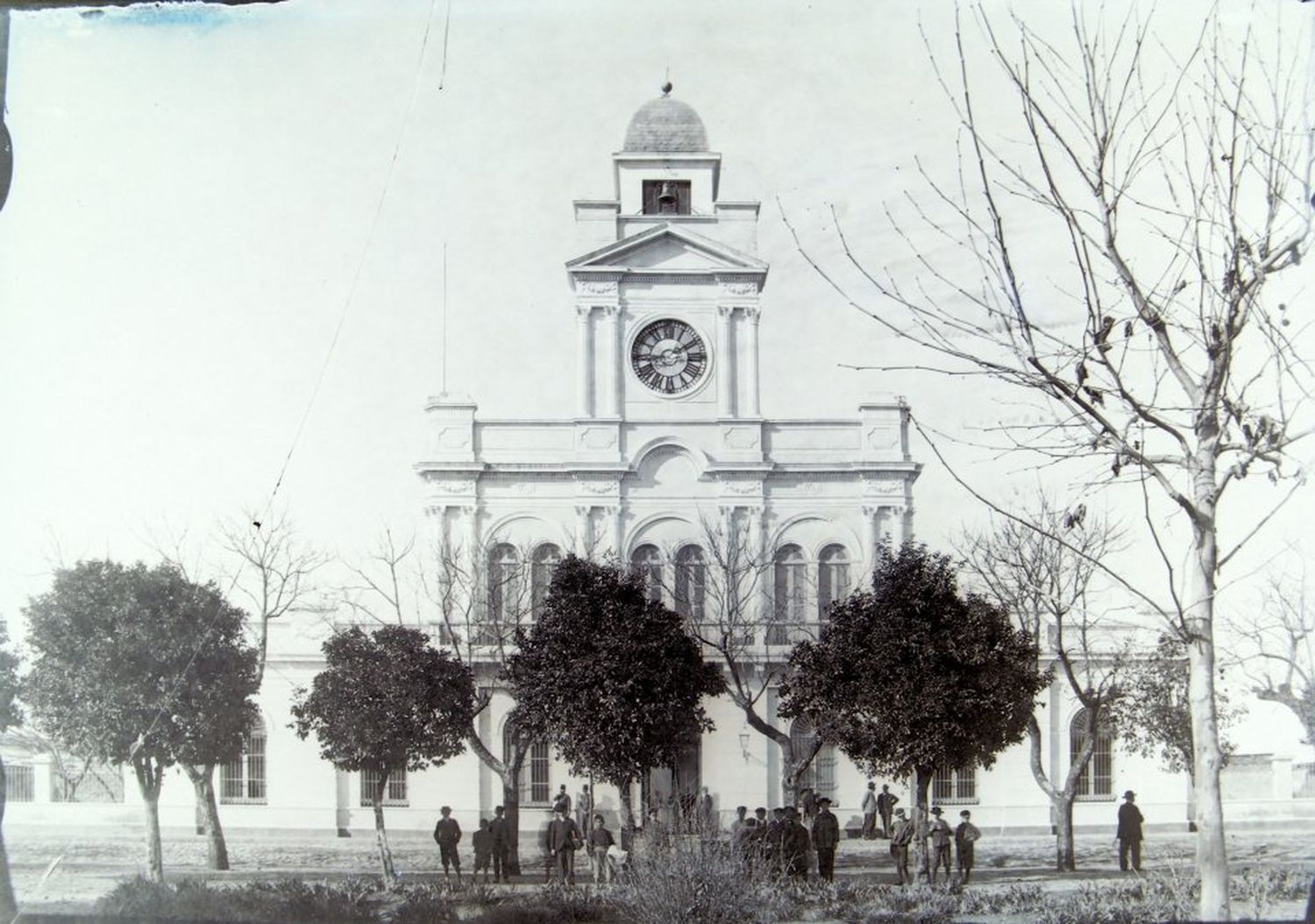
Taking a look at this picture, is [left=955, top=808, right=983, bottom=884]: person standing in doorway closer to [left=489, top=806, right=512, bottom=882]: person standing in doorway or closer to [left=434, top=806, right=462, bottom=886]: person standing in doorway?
[left=489, top=806, right=512, bottom=882]: person standing in doorway

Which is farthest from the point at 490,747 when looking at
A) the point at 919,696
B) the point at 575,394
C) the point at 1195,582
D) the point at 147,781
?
the point at 1195,582

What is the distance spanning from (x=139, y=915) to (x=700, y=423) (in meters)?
10.4

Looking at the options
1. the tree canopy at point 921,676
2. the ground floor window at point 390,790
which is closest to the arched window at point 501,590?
the ground floor window at point 390,790

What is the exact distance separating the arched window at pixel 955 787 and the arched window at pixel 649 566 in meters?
4.60

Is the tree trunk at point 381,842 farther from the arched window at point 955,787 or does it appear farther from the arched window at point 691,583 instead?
→ the arched window at point 955,787

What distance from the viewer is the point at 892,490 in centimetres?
1933

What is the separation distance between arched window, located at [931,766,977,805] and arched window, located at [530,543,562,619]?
592 cm

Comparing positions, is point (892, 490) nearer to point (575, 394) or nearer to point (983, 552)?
point (983, 552)

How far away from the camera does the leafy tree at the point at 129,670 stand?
1398cm

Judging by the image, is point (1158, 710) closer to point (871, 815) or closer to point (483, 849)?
point (871, 815)

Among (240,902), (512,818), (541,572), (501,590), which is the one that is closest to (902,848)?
(512,818)

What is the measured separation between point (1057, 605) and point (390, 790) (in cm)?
866

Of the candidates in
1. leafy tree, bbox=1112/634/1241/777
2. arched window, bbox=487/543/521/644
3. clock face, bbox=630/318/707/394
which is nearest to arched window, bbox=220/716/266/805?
arched window, bbox=487/543/521/644

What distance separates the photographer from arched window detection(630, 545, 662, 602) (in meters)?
17.8
